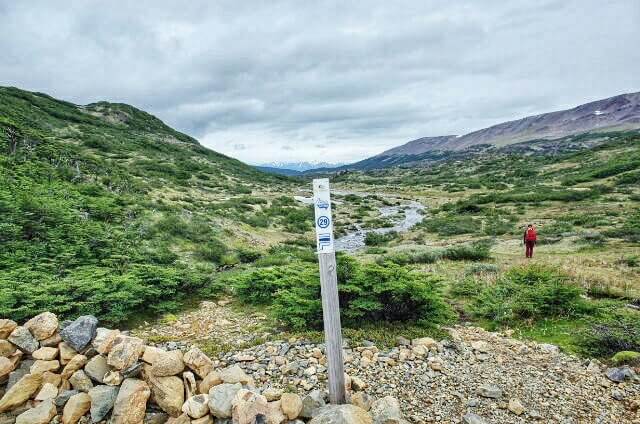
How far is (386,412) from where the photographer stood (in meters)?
4.54

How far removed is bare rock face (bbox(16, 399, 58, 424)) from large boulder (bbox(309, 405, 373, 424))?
357cm

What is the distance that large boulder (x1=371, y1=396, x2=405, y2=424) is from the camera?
444 cm

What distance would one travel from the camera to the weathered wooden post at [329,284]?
4.41 meters

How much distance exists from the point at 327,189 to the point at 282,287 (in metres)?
6.32

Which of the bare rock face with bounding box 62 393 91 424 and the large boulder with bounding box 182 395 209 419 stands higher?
the large boulder with bounding box 182 395 209 419

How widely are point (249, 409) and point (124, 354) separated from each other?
82.4 inches

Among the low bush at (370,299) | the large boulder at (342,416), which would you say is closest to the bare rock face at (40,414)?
the large boulder at (342,416)

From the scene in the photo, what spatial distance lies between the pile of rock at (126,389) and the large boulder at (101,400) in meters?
0.01

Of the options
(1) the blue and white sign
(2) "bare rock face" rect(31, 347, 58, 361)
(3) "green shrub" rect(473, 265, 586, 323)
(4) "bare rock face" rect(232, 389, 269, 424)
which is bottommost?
(3) "green shrub" rect(473, 265, 586, 323)

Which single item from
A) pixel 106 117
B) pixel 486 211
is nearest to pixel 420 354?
pixel 486 211

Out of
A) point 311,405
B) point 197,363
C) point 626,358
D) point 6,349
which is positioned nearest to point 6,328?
point 6,349

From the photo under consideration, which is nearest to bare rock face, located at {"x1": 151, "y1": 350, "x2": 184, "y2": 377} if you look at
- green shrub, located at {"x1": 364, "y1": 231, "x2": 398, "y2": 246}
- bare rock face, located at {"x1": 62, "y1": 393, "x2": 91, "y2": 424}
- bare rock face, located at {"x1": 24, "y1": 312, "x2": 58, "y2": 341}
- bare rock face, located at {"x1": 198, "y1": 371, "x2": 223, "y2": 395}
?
bare rock face, located at {"x1": 198, "y1": 371, "x2": 223, "y2": 395}

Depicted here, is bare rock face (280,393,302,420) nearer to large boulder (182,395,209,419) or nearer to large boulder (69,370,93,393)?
large boulder (182,395,209,419)

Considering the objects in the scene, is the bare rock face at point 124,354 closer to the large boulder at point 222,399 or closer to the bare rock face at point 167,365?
the bare rock face at point 167,365
